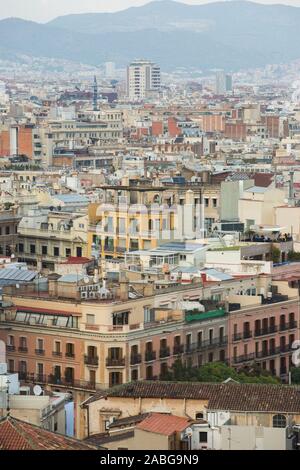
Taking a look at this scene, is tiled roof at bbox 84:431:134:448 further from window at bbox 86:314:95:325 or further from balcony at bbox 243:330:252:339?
balcony at bbox 243:330:252:339

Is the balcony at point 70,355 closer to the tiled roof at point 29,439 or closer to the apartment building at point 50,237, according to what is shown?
the tiled roof at point 29,439

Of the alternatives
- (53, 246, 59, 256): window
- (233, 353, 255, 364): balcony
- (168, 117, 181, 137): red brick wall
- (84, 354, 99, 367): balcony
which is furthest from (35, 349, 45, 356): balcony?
(168, 117, 181, 137): red brick wall

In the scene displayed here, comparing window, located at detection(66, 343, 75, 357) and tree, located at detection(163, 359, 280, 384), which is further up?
window, located at detection(66, 343, 75, 357)

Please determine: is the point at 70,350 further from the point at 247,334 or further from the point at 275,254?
the point at 275,254

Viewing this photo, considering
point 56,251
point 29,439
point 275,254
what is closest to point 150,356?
point 275,254

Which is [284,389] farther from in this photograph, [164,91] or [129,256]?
[164,91]

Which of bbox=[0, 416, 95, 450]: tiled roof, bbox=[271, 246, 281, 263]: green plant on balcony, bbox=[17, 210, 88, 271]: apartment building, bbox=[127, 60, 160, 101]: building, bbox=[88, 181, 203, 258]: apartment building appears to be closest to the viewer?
bbox=[0, 416, 95, 450]: tiled roof
